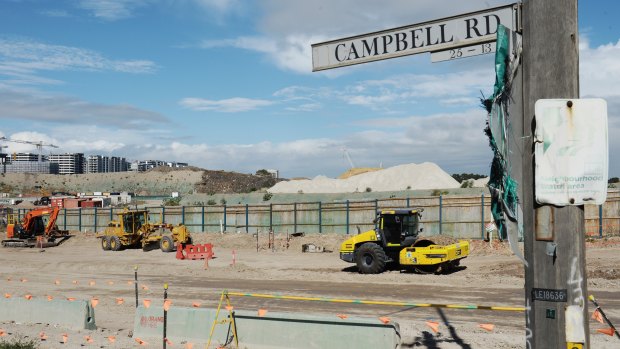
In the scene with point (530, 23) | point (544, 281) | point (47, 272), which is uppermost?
point (530, 23)

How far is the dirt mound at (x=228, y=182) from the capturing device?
113875 millimetres

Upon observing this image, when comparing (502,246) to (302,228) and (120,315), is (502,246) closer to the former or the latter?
(302,228)

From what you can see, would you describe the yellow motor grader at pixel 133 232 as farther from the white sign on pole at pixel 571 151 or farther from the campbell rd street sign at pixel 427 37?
the white sign on pole at pixel 571 151

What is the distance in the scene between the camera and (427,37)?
4215 millimetres

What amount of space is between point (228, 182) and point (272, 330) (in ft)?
360

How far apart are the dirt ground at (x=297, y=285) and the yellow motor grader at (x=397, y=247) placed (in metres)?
0.44

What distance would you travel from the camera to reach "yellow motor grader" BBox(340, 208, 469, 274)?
20.9 meters

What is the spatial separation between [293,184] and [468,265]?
177 feet

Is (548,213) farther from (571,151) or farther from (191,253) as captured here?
(191,253)

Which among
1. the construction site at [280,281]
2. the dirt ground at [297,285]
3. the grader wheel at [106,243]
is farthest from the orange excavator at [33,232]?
the grader wheel at [106,243]

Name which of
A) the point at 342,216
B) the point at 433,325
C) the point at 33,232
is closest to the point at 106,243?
the point at 33,232

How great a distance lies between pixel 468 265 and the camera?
24.0 m

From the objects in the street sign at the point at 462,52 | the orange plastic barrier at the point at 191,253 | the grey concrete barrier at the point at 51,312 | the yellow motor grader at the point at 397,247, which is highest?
the street sign at the point at 462,52

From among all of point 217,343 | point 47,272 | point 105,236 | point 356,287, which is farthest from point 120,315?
point 105,236
